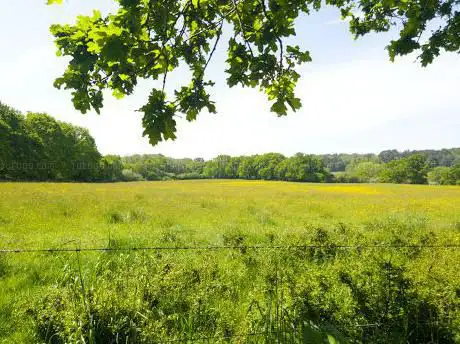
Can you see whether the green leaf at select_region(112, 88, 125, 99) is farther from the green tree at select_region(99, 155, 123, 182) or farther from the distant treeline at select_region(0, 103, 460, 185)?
the green tree at select_region(99, 155, 123, 182)

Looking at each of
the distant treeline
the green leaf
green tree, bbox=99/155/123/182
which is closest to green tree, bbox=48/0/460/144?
the green leaf

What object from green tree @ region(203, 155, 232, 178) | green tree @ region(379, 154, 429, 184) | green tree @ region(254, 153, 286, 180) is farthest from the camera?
green tree @ region(203, 155, 232, 178)

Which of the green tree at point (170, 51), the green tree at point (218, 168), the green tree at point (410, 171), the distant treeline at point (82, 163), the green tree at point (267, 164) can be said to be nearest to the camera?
the green tree at point (170, 51)

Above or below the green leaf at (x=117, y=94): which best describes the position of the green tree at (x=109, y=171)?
below

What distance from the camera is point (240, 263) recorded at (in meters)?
6.82

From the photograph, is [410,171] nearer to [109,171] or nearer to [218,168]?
[218,168]

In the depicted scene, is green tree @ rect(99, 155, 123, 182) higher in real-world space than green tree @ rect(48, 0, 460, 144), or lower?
lower

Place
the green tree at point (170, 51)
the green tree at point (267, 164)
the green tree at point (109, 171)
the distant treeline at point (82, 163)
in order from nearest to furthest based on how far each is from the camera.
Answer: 1. the green tree at point (170, 51)
2. the distant treeline at point (82, 163)
3. the green tree at point (109, 171)
4. the green tree at point (267, 164)

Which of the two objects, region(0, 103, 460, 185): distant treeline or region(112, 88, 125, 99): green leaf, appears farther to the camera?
region(0, 103, 460, 185): distant treeline

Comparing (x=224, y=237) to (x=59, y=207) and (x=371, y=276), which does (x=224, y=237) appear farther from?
(x=59, y=207)

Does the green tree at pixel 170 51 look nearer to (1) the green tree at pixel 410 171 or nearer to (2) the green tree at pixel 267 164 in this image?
(1) the green tree at pixel 410 171

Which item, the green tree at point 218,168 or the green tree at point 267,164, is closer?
the green tree at point 267,164

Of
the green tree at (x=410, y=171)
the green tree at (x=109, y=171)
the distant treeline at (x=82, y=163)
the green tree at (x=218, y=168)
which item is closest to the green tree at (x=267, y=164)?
the distant treeline at (x=82, y=163)

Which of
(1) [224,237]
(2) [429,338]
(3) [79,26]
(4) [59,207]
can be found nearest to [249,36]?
(3) [79,26]
